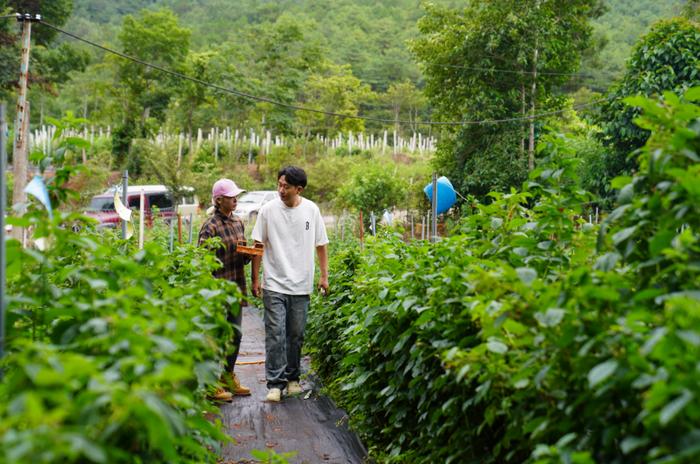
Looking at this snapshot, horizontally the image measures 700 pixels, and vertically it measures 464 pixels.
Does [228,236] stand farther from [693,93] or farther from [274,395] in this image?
[693,93]

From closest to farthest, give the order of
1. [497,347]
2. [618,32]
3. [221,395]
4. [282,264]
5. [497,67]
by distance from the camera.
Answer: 1. [497,347]
2. [221,395]
3. [282,264]
4. [497,67]
5. [618,32]

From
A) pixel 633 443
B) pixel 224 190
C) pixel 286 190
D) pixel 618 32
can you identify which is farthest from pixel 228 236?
pixel 618 32

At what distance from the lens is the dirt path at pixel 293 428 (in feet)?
16.5

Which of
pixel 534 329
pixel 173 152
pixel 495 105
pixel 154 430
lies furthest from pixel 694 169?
pixel 173 152

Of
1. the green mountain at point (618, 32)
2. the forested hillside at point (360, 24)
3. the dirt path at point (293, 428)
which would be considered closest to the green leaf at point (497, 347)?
the dirt path at point (293, 428)

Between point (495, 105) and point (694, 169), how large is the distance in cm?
2186

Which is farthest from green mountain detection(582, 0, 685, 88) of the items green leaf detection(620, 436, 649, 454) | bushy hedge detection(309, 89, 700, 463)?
green leaf detection(620, 436, 649, 454)

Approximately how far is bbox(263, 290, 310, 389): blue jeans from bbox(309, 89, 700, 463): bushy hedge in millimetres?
1833

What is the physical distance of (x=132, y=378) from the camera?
7.86 ft

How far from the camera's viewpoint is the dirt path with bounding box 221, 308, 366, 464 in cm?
504

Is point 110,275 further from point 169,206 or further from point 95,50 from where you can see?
point 95,50

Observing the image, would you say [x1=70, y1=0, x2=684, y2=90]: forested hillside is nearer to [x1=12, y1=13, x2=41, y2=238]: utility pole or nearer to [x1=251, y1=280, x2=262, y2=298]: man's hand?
[x1=12, y1=13, x2=41, y2=238]: utility pole

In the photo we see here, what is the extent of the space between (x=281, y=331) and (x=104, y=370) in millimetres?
4138

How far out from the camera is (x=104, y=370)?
221 centimetres
